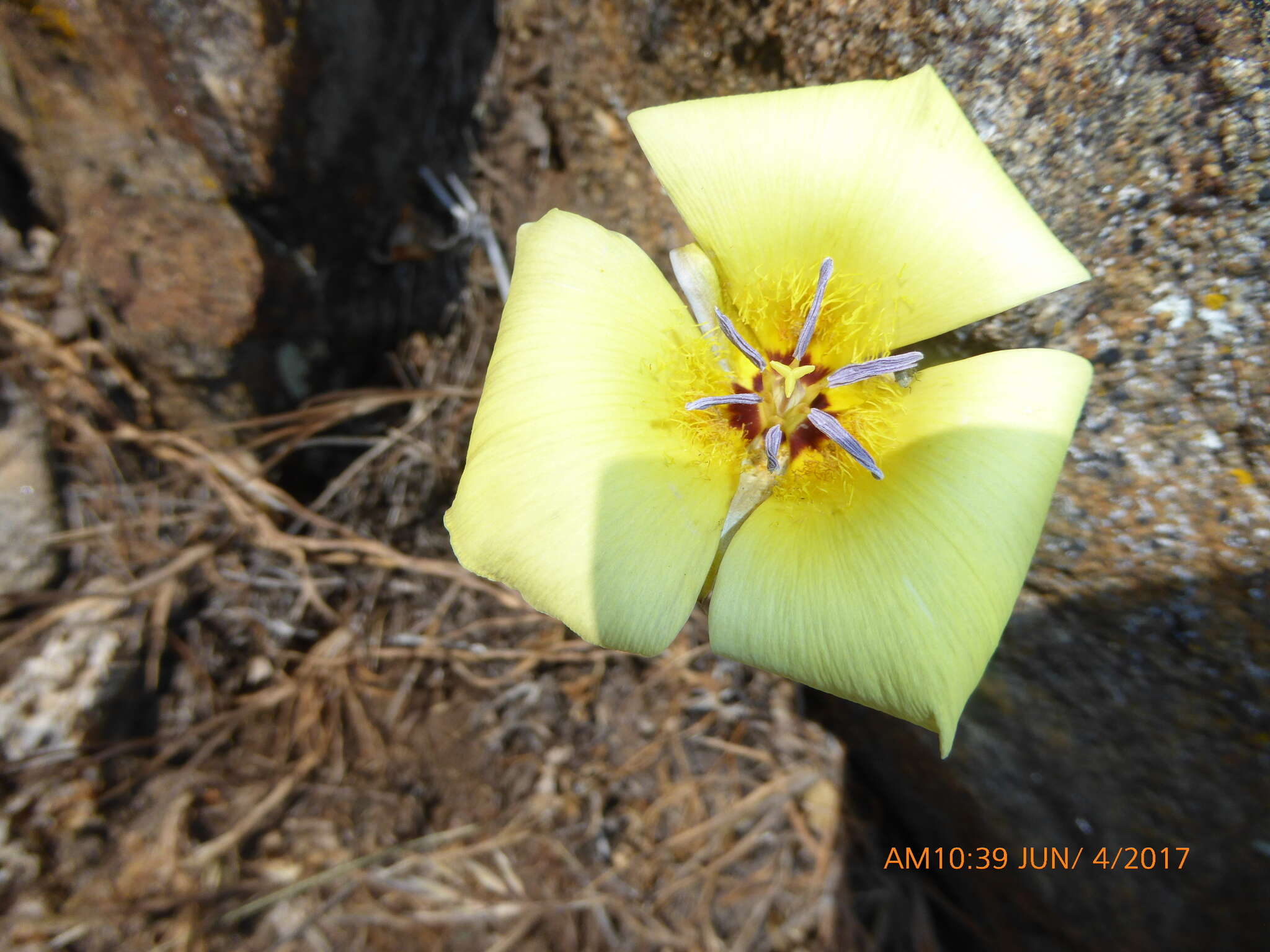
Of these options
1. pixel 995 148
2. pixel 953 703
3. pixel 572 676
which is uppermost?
pixel 995 148

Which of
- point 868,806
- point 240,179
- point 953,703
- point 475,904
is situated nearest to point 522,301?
point 953,703

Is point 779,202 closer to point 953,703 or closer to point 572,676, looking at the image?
point 953,703

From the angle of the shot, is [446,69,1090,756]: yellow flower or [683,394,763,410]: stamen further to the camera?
[683,394,763,410]: stamen

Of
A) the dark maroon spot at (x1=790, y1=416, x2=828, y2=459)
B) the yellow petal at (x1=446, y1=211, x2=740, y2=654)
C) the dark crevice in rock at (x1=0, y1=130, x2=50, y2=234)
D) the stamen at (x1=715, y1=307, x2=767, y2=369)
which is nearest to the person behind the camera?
the yellow petal at (x1=446, y1=211, x2=740, y2=654)

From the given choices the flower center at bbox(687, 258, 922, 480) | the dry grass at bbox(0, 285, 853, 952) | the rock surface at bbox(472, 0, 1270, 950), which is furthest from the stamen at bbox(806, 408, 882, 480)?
the dry grass at bbox(0, 285, 853, 952)

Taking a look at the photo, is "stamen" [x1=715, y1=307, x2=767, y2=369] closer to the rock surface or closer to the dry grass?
the rock surface

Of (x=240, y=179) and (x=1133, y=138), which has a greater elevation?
(x=1133, y=138)

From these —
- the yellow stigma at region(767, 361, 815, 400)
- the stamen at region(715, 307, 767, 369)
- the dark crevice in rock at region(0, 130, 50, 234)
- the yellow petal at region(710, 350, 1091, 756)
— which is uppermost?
the dark crevice in rock at region(0, 130, 50, 234)
